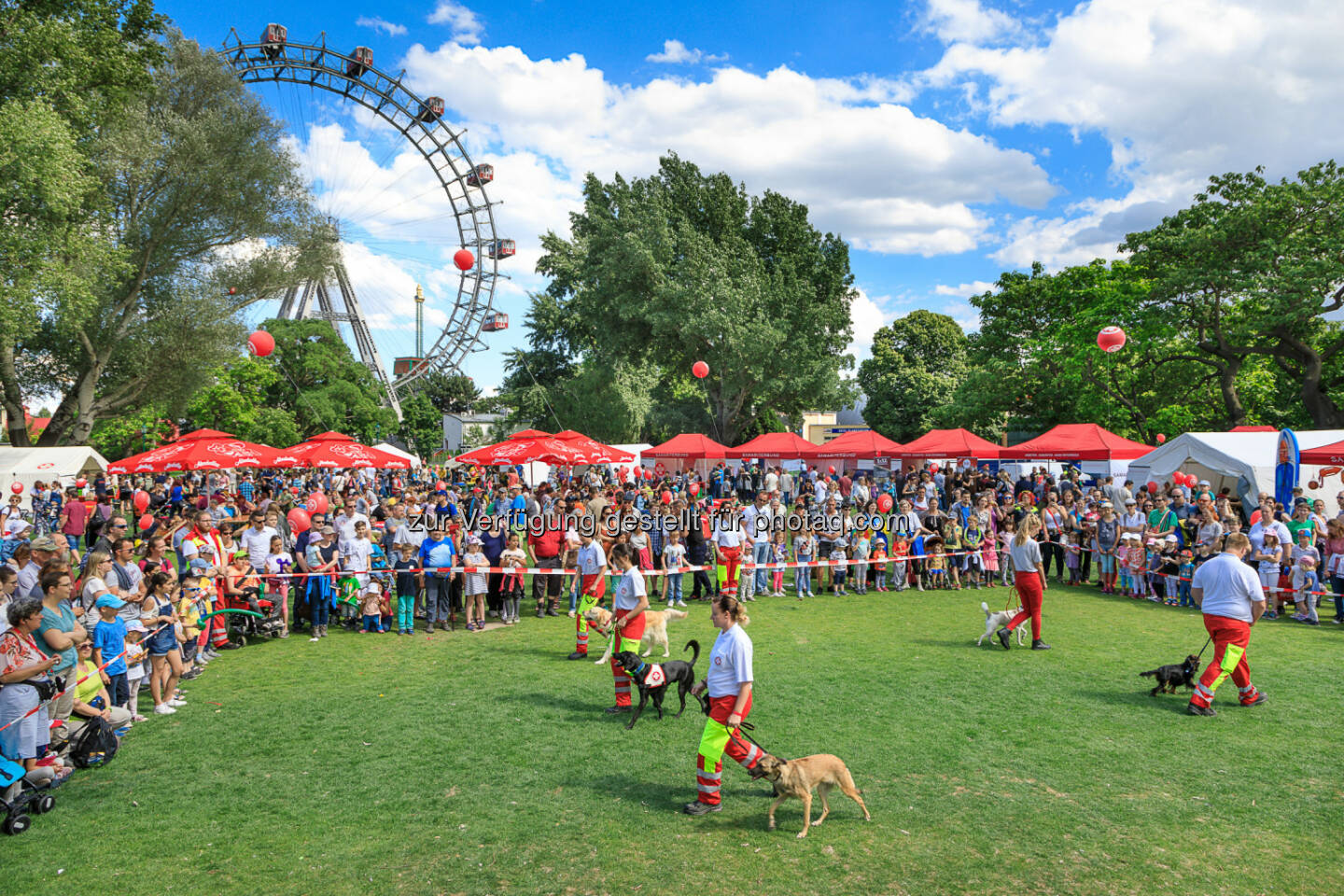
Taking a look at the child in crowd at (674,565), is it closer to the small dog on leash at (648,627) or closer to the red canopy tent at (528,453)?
the small dog on leash at (648,627)

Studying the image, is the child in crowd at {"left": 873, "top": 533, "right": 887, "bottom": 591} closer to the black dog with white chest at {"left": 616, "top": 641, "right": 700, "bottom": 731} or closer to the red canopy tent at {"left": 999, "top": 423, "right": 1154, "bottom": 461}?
the black dog with white chest at {"left": 616, "top": 641, "right": 700, "bottom": 731}

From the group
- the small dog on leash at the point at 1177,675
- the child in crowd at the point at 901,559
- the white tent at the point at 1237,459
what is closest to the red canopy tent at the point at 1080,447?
the white tent at the point at 1237,459

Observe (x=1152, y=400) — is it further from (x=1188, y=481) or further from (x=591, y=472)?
(x=591, y=472)

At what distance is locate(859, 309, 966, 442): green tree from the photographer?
43.7m

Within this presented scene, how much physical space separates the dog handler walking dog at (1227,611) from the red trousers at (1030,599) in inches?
84.4

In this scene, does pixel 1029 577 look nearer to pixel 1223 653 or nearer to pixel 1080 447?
pixel 1223 653

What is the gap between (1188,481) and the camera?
18438mm

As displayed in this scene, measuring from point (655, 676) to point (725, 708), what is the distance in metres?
1.77

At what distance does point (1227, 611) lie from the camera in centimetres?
716

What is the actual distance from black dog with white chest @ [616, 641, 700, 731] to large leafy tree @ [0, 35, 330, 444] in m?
21.5

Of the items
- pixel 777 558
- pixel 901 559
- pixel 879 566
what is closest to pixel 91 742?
pixel 777 558

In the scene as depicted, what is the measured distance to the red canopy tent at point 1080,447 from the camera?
21.0 metres

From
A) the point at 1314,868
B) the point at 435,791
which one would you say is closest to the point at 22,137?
the point at 435,791

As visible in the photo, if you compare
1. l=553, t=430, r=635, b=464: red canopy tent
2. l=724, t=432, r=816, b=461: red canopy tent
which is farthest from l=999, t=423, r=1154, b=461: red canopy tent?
l=553, t=430, r=635, b=464: red canopy tent
